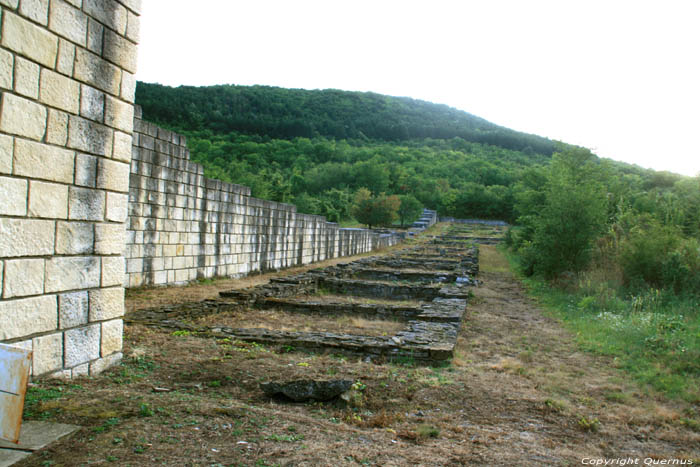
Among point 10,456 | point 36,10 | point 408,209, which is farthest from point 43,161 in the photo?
point 408,209

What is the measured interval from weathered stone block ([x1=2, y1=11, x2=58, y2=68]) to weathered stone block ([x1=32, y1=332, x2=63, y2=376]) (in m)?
2.14

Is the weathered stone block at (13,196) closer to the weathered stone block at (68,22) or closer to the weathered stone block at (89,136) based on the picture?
the weathered stone block at (89,136)

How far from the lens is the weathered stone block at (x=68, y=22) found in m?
3.69

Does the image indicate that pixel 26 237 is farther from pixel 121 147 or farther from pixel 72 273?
pixel 121 147

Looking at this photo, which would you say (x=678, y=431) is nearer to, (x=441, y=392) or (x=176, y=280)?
(x=441, y=392)

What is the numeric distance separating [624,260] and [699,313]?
3083mm

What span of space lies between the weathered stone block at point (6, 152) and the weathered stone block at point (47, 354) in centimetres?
130

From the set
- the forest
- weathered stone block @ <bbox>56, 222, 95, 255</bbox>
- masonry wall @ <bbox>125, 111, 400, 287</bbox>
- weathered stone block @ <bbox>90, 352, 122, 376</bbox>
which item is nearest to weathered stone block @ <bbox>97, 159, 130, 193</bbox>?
weathered stone block @ <bbox>56, 222, 95, 255</bbox>

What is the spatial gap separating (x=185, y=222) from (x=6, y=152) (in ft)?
25.3

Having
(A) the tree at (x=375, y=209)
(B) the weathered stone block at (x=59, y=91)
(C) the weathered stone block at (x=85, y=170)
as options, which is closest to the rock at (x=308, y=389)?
(C) the weathered stone block at (x=85, y=170)

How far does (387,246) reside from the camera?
34.1 metres

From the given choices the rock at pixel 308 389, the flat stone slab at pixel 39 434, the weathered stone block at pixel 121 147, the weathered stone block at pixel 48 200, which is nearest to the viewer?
the flat stone slab at pixel 39 434

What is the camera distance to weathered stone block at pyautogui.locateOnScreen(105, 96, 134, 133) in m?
4.29

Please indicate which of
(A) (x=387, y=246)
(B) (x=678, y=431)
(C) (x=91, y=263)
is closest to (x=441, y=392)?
(B) (x=678, y=431)
